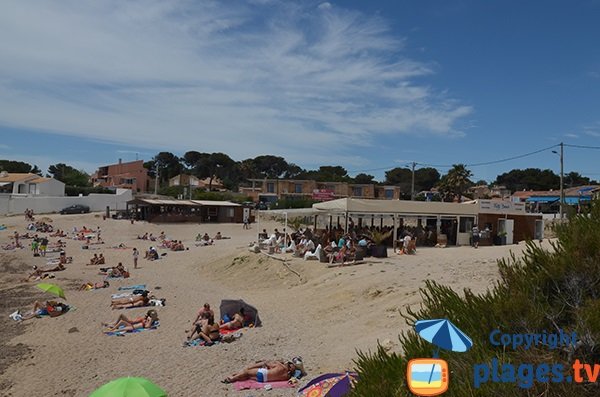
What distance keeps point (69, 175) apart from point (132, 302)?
8119cm

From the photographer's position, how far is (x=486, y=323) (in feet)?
14.3

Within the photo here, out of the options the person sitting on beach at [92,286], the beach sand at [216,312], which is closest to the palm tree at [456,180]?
the beach sand at [216,312]

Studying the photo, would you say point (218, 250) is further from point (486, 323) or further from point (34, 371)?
point (486, 323)

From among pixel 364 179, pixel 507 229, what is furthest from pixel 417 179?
pixel 507 229

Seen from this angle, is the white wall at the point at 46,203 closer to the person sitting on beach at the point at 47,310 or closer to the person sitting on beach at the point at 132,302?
the person sitting on beach at the point at 47,310

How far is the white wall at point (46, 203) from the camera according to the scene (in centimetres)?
5175

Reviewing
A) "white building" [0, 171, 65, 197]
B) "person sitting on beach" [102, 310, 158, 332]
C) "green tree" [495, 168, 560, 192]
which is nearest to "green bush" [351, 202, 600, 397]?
"person sitting on beach" [102, 310, 158, 332]

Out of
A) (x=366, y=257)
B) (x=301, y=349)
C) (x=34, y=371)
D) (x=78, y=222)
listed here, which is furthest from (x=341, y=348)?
(x=78, y=222)

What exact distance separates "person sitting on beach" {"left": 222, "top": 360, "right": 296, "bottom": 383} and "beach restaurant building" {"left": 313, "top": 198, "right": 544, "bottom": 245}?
1197 centimetres

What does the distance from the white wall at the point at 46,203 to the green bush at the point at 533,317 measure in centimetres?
5614

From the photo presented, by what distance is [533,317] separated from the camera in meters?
4.05

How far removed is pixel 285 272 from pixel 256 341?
7.70 meters

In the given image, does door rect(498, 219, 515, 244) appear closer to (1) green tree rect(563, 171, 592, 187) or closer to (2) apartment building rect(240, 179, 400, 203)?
(2) apartment building rect(240, 179, 400, 203)

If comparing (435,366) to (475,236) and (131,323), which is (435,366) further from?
(475,236)
